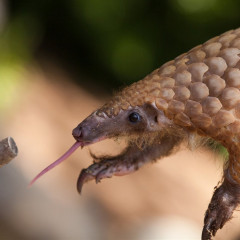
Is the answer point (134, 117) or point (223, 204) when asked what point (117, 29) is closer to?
A: point (134, 117)

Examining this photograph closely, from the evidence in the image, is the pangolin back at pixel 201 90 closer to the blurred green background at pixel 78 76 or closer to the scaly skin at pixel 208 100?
the scaly skin at pixel 208 100

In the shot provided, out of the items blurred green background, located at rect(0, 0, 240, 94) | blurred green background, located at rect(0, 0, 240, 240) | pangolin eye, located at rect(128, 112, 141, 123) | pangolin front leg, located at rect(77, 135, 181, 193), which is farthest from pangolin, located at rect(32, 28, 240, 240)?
blurred green background, located at rect(0, 0, 240, 94)

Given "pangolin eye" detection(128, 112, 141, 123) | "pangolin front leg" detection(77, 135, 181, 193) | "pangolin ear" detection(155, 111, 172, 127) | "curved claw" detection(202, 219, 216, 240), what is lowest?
"curved claw" detection(202, 219, 216, 240)

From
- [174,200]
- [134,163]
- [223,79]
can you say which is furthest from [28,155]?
[223,79]

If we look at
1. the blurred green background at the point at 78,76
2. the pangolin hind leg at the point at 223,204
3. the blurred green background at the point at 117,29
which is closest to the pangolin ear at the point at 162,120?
the pangolin hind leg at the point at 223,204

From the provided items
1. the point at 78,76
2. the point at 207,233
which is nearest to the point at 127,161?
the point at 207,233

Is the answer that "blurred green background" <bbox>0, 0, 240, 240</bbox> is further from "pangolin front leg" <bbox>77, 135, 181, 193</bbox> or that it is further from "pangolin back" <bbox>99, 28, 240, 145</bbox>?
"pangolin back" <bbox>99, 28, 240, 145</bbox>

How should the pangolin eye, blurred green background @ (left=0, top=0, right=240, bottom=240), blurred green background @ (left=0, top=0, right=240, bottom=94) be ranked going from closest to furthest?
the pangolin eye → blurred green background @ (left=0, top=0, right=240, bottom=240) → blurred green background @ (left=0, top=0, right=240, bottom=94)
